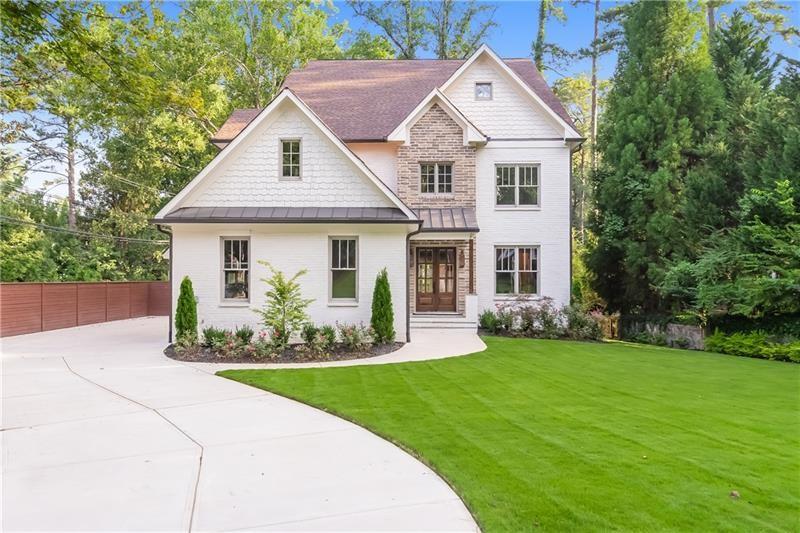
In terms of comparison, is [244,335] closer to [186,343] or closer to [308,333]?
[186,343]

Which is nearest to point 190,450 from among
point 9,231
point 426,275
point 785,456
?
point 785,456

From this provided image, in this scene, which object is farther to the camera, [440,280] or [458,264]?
[440,280]

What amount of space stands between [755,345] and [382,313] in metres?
9.81

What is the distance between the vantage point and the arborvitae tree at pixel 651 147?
16.9m

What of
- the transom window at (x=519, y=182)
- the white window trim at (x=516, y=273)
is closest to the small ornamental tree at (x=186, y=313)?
the white window trim at (x=516, y=273)

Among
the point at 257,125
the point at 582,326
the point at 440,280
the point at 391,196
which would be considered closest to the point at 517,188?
the point at 440,280

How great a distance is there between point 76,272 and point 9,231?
348 centimetres

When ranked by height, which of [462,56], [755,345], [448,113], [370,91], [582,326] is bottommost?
[755,345]

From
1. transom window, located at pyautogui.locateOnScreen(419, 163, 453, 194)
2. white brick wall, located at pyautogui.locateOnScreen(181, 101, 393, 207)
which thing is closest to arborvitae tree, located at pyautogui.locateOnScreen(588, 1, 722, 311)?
transom window, located at pyautogui.locateOnScreen(419, 163, 453, 194)

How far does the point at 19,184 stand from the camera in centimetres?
2892

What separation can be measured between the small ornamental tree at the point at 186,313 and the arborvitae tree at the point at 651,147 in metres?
14.0

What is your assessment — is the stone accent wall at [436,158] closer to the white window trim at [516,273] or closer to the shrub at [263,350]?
the white window trim at [516,273]

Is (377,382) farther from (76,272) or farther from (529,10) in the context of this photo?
(529,10)

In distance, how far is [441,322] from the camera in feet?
52.7
